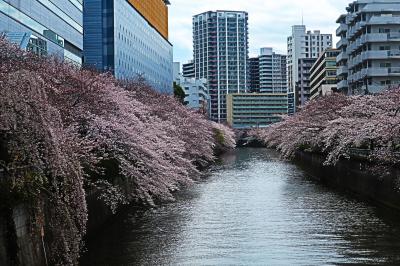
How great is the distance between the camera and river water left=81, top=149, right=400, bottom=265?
694 inches

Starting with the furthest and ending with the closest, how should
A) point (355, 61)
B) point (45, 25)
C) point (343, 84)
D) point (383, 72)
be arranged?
point (343, 84), point (355, 61), point (383, 72), point (45, 25)

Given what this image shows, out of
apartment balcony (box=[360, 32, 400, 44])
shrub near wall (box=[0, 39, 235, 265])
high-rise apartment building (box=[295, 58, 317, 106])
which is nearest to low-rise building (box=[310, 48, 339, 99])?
high-rise apartment building (box=[295, 58, 317, 106])

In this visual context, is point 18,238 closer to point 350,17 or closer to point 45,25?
point 45,25

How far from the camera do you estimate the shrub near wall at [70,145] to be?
12.5 metres

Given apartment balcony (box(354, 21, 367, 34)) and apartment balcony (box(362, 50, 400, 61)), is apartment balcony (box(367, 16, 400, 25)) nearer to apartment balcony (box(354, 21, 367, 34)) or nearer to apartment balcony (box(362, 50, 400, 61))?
apartment balcony (box(354, 21, 367, 34))

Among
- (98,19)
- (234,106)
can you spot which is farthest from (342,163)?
(234,106)

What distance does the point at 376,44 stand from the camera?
70.1m

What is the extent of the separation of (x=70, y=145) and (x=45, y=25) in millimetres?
41794

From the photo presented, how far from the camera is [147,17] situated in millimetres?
106812

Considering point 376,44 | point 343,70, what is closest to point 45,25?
point 376,44

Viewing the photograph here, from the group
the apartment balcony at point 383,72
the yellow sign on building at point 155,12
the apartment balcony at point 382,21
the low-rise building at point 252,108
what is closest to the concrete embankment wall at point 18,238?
the apartment balcony at point 383,72

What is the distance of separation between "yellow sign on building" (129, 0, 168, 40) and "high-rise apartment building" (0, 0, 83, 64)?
3048 cm

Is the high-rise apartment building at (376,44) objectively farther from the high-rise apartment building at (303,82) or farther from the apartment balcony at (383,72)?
the high-rise apartment building at (303,82)

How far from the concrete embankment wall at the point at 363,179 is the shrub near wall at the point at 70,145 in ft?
32.5
